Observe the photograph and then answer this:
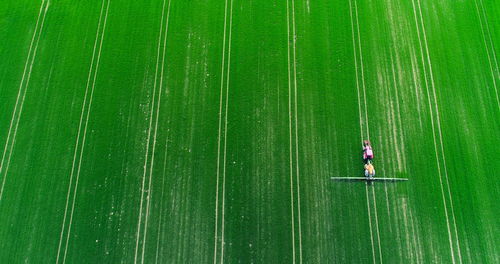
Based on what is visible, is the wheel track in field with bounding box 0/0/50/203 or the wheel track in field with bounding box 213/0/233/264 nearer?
the wheel track in field with bounding box 213/0/233/264

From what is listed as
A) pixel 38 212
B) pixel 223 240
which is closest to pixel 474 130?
pixel 223 240

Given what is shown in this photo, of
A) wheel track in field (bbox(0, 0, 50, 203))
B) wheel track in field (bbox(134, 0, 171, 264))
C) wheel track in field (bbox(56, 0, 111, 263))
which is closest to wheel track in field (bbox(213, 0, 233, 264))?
wheel track in field (bbox(134, 0, 171, 264))

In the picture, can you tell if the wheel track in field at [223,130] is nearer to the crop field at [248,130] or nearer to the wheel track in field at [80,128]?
the crop field at [248,130]

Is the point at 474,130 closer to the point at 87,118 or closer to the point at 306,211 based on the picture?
the point at 306,211

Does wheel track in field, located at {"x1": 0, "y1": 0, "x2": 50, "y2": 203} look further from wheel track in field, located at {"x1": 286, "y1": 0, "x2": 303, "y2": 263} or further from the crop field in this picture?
wheel track in field, located at {"x1": 286, "y1": 0, "x2": 303, "y2": 263}

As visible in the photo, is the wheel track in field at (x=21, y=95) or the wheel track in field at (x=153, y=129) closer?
the wheel track in field at (x=153, y=129)

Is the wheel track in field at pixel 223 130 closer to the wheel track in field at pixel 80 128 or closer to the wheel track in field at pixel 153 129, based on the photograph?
the wheel track in field at pixel 153 129

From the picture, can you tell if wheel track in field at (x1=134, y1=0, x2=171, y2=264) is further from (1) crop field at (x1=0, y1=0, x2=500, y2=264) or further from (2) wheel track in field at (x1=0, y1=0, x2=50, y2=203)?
(2) wheel track in field at (x1=0, y1=0, x2=50, y2=203)

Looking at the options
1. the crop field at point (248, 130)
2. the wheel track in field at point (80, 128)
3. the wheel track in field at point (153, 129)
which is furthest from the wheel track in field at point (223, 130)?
the wheel track in field at point (80, 128)

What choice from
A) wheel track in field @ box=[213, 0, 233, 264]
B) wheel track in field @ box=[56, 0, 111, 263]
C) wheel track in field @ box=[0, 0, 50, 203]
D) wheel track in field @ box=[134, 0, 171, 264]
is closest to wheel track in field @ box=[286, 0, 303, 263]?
wheel track in field @ box=[213, 0, 233, 264]

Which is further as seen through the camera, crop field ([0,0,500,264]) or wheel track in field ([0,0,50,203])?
wheel track in field ([0,0,50,203])
